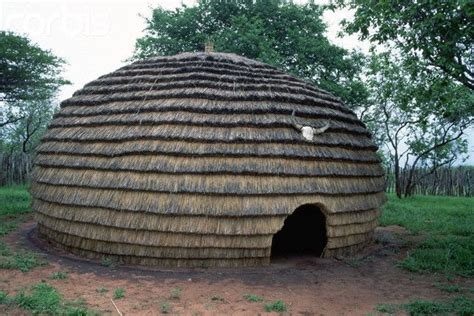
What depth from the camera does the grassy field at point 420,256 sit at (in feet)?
18.6

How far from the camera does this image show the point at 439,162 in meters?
21.8

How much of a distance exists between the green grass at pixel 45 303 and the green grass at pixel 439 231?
5760mm

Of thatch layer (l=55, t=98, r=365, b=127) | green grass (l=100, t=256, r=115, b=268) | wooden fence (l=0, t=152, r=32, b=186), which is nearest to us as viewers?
green grass (l=100, t=256, r=115, b=268)

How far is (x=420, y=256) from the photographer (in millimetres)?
8680

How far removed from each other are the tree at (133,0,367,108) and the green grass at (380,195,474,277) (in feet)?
17.8

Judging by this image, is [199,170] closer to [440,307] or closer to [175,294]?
[175,294]

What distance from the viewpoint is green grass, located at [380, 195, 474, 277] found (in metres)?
8.08

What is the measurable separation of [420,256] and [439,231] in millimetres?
3441

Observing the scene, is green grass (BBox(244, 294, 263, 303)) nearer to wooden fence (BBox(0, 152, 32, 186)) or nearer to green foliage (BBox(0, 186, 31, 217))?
green foliage (BBox(0, 186, 31, 217))

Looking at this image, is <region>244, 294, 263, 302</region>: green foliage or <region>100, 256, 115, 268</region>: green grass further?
<region>100, 256, 115, 268</region>: green grass

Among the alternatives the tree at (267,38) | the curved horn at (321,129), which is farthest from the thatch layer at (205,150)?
the tree at (267,38)

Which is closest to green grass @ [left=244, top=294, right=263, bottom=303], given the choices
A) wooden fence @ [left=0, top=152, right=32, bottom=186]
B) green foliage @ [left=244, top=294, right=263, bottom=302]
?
green foliage @ [left=244, top=294, right=263, bottom=302]

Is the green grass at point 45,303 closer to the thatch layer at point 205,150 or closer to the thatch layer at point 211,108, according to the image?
the thatch layer at point 205,150

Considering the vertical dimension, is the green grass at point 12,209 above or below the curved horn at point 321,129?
below
